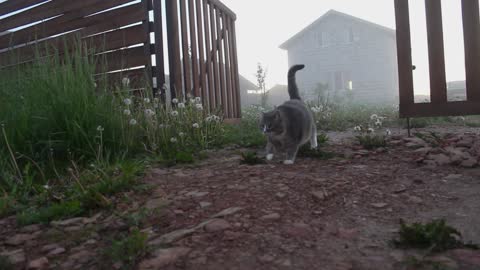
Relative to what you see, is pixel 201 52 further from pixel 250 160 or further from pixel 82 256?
pixel 82 256

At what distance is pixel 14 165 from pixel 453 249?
2633 mm

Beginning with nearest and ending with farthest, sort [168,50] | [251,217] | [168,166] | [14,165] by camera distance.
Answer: [251,217] → [14,165] → [168,166] → [168,50]

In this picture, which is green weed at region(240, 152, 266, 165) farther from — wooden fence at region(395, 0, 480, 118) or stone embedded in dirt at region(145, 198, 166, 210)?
wooden fence at region(395, 0, 480, 118)

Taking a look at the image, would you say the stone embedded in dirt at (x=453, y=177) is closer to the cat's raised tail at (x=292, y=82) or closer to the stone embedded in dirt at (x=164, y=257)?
the stone embedded in dirt at (x=164, y=257)

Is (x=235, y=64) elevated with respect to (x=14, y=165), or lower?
elevated

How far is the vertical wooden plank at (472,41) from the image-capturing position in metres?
3.41

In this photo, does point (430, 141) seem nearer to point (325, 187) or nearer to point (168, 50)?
point (325, 187)

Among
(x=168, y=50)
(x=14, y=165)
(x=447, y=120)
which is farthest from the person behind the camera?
(x=447, y=120)

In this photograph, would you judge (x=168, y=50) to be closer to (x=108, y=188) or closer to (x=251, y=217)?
(x=108, y=188)

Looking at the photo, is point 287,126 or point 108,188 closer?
point 108,188

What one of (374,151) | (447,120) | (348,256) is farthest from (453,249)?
(447,120)

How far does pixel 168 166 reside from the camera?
2900mm

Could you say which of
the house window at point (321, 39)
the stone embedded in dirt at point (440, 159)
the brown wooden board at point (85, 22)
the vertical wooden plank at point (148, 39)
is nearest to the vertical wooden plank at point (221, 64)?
the vertical wooden plank at point (148, 39)

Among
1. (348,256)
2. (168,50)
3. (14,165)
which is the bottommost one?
(348,256)
